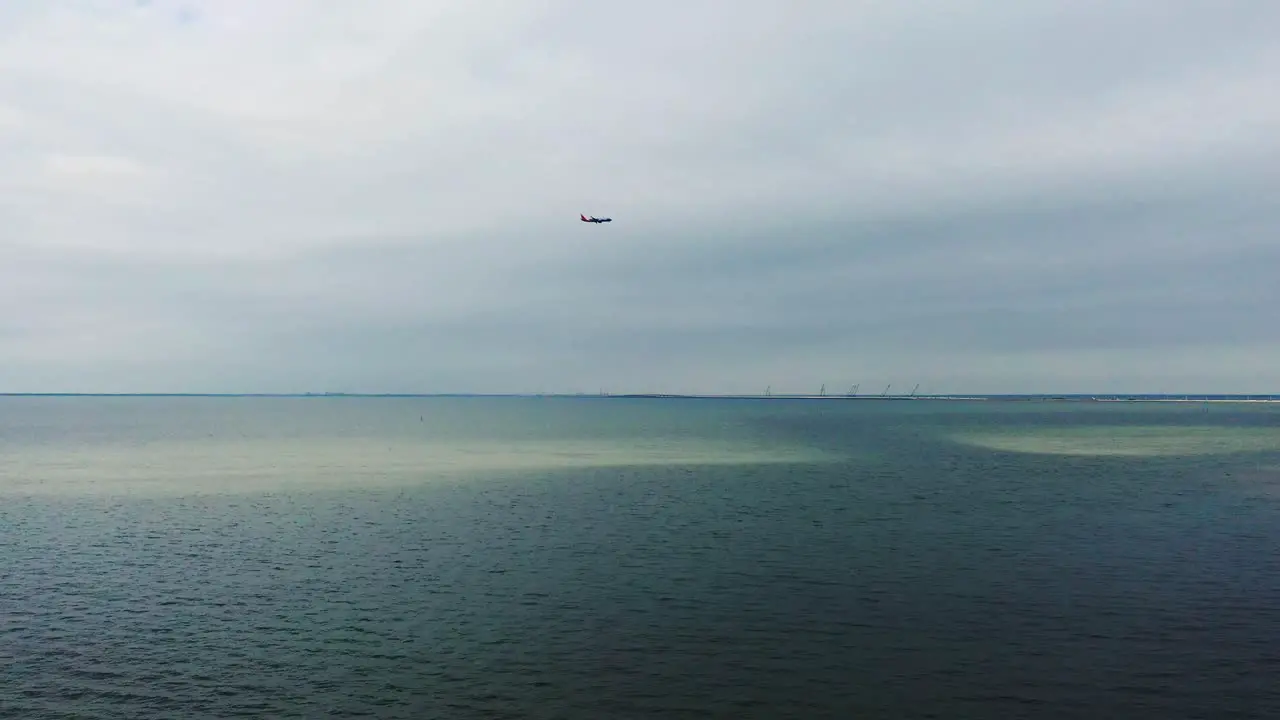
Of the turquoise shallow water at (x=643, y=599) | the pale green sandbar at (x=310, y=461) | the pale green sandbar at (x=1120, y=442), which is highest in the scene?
the pale green sandbar at (x=1120, y=442)

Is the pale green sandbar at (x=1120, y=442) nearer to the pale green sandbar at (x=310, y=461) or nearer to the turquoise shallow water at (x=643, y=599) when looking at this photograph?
the pale green sandbar at (x=310, y=461)

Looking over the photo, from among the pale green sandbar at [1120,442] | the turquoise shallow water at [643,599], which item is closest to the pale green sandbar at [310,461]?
the turquoise shallow water at [643,599]

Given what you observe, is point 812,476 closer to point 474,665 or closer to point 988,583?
point 988,583

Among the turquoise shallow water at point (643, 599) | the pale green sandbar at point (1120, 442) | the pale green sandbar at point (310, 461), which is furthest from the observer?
the pale green sandbar at point (1120, 442)

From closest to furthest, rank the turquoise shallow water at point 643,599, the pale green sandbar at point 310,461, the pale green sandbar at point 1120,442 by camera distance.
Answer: the turquoise shallow water at point 643,599 → the pale green sandbar at point 310,461 → the pale green sandbar at point 1120,442

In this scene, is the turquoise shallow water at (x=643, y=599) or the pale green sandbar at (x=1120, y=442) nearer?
the turquoise shallow water at (x=643, y=599)

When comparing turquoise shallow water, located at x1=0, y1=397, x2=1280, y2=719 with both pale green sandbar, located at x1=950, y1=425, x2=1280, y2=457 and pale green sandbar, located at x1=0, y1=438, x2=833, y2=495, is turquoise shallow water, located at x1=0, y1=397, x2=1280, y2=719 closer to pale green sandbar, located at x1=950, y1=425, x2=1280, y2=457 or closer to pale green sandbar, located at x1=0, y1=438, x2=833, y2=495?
pale green sandbar, located at x1=0, y1=438, x2=833, y2=495

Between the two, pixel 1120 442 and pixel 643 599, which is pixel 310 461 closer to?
pixel 643 599

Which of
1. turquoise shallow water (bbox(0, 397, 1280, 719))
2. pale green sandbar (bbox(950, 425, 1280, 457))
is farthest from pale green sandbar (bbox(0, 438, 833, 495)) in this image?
pale green sandbar (bbox(950, 425, 1280, 457))
